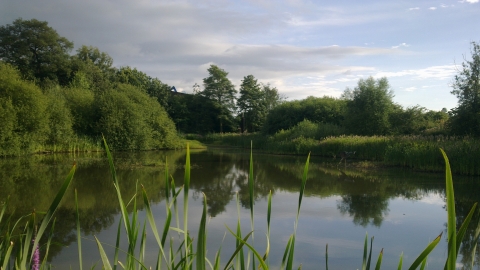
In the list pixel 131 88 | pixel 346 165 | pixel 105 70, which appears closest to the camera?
pixel 346 165

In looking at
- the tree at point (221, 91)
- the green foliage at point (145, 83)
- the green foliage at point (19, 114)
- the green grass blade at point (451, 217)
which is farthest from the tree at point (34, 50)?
the green grass blade at point (451, 217)

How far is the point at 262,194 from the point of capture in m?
8.09

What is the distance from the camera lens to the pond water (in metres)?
4.05

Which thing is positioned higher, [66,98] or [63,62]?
[63,62]

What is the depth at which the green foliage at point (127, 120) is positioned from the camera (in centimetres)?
2233

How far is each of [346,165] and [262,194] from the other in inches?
255

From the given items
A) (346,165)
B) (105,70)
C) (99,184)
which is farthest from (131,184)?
(105,70)

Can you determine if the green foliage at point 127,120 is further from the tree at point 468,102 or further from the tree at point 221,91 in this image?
the tree at point 468,102

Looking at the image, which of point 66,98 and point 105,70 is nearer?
point 66,98

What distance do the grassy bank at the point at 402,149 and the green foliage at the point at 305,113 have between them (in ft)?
12.8

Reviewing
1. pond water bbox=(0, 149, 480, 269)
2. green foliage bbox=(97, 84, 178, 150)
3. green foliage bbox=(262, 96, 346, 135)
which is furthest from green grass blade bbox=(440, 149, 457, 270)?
green foliage bbox=(262, 96, 346, 135)

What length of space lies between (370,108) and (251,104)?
16461mm

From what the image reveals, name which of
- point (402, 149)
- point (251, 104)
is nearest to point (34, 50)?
point (251, 104)

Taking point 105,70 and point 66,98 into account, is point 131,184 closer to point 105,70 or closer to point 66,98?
point 66,98
